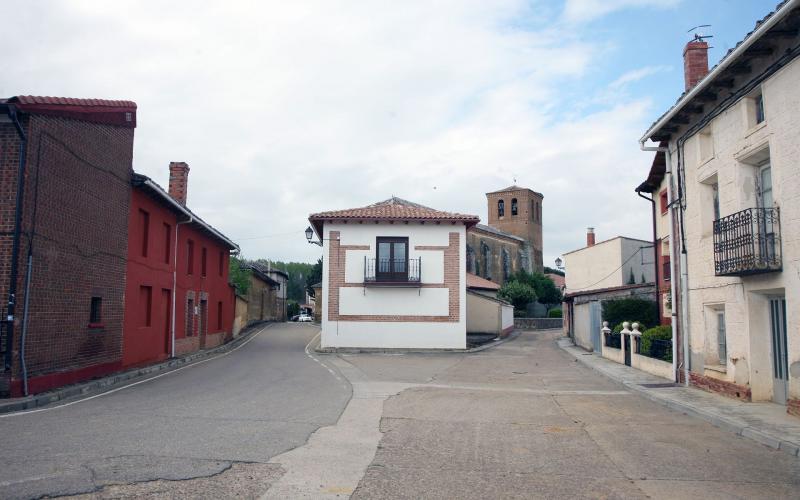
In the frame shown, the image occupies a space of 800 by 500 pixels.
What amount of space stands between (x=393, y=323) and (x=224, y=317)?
8839 mm

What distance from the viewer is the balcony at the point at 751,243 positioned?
9.66 m

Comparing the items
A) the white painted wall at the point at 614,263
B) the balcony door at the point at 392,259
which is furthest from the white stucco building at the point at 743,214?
the white painted wall at the point at 614,263

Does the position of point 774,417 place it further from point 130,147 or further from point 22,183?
point 130,147

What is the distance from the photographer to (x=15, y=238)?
1091 centimetres

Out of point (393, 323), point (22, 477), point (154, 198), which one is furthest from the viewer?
point (393, 323)

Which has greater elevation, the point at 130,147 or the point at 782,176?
the point at 130,147

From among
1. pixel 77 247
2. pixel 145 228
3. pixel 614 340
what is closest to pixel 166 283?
pixel 145 228

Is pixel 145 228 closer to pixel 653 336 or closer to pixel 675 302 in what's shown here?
pixel 675 302

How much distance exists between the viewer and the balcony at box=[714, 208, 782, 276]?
9.66 metres

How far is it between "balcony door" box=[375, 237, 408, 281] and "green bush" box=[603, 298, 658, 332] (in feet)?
26.7

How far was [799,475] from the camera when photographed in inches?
246

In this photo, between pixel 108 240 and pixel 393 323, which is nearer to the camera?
pixel 108 240

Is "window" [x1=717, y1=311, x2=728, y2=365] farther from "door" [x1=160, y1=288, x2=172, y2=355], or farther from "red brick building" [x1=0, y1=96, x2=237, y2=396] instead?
"door" [x1=160, y1=288, x2=172, y2=355]

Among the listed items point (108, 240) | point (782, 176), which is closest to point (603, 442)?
point (782, 176)
